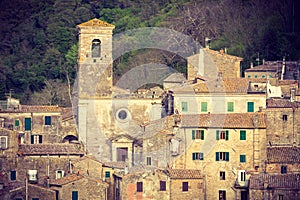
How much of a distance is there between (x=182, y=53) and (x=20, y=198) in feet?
67.1

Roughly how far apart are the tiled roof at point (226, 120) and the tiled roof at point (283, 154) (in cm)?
116

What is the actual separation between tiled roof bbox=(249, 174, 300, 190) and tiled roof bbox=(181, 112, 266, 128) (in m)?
2.63

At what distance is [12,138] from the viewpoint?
68.0 meters

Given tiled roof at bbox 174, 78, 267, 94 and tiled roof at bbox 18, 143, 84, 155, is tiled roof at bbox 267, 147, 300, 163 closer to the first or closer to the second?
tiled roof at bbox 174, 78, 267, 94

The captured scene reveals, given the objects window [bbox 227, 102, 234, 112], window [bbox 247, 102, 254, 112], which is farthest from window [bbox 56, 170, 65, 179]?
window [bbox 247, 102, 254, 112]

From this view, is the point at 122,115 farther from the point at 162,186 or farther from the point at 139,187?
the point at 162,186

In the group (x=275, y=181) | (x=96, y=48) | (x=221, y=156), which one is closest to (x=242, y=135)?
(x=221, y=156)

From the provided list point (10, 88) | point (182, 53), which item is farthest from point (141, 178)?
point (10, 88)

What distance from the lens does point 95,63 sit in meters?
72.2

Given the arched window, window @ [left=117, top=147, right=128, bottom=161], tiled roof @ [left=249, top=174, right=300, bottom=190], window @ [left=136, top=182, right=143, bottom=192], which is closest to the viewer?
tiled roof @ [left=249, top=174, right=300, bottom=190]

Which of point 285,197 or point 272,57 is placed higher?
point 272,57

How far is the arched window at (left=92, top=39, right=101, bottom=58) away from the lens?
73188mm

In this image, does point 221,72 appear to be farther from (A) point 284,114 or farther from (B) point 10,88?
(B) point 10,88

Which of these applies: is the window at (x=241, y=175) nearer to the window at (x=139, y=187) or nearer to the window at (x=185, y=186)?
the window at (x=185, y=186)
